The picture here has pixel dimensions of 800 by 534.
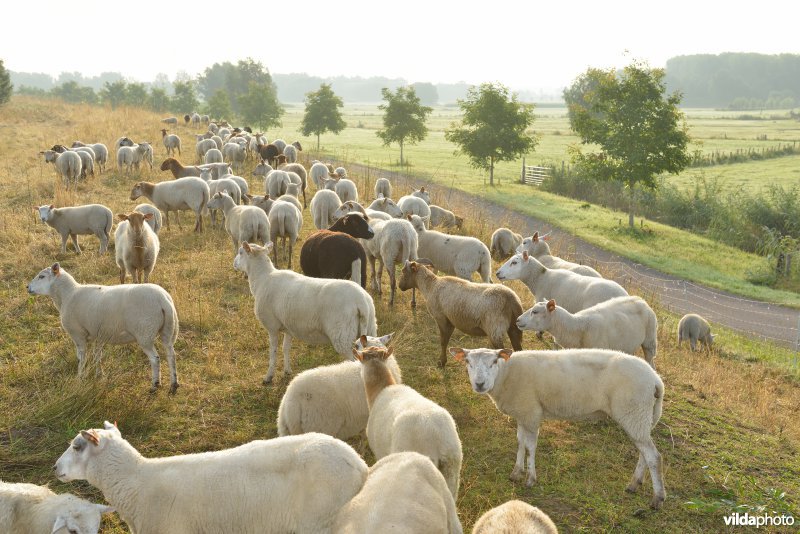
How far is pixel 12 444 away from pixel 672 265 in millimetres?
22955

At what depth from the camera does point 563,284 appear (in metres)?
10.8

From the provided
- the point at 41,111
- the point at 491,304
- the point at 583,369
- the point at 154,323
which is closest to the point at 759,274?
the point at 491,304

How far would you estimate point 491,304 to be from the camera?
8.93 meters

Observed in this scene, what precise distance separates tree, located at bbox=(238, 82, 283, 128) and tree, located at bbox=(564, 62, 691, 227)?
4337 centimetres

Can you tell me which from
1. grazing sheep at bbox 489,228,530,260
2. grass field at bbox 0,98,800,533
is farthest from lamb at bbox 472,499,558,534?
grazing sheep at bbox 489,228,530,260

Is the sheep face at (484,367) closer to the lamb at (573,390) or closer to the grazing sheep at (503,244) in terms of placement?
the lamb at (573,390)

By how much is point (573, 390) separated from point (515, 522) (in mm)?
2643

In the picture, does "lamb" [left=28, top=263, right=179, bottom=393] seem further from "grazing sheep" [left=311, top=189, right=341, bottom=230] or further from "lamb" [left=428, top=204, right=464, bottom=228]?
"lamb" [left=428, top=204, right=464, bottom=228]

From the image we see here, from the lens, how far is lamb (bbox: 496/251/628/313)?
10.1m

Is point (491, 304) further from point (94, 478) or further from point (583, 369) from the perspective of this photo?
point (94, 478)

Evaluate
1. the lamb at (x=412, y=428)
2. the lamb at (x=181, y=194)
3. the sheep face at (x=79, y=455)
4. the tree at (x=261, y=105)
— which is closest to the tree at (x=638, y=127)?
the lamb at (x=181, y=194)

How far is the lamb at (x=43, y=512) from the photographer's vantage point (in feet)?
14.0

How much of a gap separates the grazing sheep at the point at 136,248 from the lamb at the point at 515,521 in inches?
359

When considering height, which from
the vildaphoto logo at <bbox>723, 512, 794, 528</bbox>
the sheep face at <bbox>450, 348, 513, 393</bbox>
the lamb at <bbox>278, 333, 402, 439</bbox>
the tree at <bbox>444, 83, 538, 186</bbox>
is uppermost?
the tree at <bbox>444, 83, 538, 186</bbox>
